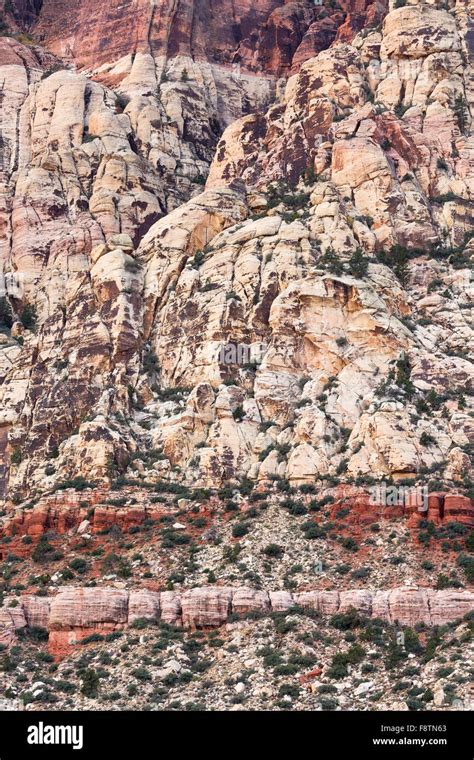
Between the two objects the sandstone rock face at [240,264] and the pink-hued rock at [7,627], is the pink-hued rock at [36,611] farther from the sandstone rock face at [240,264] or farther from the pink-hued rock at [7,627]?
the sandstone rock face at [240,264]

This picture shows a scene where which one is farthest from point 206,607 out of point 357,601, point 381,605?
point 381,605

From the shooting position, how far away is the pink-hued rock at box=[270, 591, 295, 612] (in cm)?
8400

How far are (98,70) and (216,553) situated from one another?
189ft

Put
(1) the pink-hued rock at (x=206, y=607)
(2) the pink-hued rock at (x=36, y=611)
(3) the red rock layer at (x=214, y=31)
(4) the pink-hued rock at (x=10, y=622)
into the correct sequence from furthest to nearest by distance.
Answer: (3) the red rock layer at (x=214, y=31) → (2) the pink-hued rock at (x=36, y=611) → (1) the pink-hued rock at (x=206, y=607) → (4) the pink-hued rock at (x=10, y=622)

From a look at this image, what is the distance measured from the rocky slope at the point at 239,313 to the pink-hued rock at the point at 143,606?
66cm

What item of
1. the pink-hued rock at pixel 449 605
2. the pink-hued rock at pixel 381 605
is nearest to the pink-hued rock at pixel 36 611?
the pink-hued rock at pixel 381 605

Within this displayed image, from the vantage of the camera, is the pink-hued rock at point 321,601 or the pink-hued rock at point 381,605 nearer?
the pink-hued rock at point 381,605

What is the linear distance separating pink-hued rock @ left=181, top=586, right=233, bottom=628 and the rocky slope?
4.57 ft

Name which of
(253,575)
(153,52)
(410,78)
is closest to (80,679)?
(253,575)

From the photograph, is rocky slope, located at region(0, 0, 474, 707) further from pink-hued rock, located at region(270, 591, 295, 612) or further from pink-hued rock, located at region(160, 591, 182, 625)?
pink-hued rock, located at region(160, 591, 182, 625)

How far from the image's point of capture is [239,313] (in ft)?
332

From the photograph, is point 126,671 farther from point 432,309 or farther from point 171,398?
point 432,309

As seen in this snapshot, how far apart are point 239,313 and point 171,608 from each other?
74.2 ft

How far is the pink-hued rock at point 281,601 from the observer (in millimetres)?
84000
